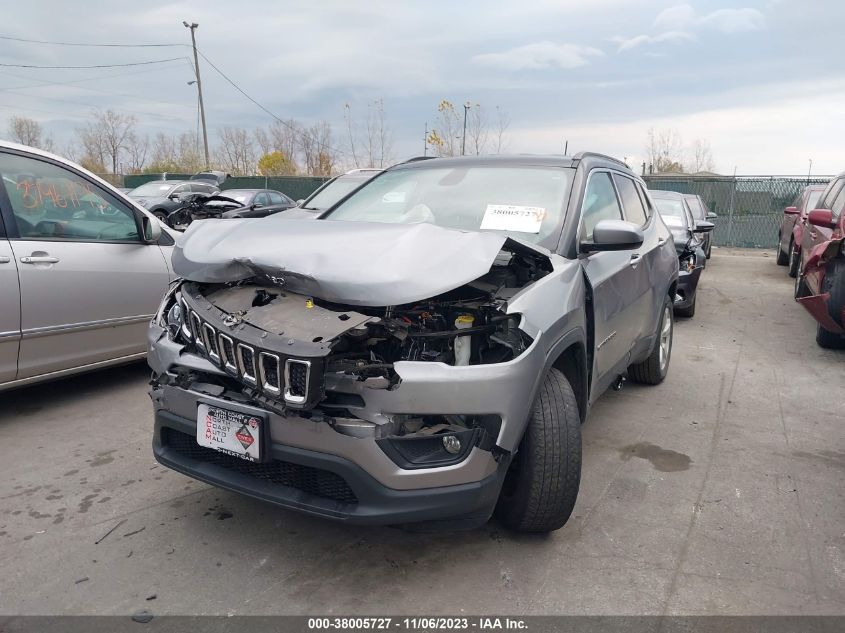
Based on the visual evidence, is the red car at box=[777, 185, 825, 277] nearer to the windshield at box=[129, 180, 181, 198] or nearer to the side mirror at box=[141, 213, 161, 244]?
the side mirror at box=[141, 213, 161, 244]

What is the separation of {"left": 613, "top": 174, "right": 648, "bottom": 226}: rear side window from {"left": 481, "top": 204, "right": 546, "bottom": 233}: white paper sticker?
1213 mm

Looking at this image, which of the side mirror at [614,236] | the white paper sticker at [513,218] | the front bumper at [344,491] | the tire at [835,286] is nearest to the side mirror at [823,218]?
the tire at [835,286]

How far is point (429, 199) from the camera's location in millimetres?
3750

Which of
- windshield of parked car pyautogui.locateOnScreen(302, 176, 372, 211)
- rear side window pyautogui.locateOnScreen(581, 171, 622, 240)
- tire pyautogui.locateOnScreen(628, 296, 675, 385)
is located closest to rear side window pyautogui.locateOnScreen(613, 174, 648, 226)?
rear side window pyautogui.locateOnScreen(581, 171, 622, 240)

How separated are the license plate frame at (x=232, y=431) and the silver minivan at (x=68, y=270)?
2.20m

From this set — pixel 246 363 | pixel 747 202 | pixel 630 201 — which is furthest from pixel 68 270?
pixel 747 202

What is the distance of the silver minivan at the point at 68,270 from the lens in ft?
13.2

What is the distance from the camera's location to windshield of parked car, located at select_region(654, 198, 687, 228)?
942 cm

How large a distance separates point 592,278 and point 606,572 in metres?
1.44

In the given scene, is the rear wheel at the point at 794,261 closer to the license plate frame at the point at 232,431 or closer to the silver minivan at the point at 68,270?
the silver minivan at the point at 68,270

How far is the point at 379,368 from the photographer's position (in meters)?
2.32

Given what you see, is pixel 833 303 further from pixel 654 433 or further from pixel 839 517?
pixel 839 517

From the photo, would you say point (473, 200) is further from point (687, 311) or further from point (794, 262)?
point (794, 262)

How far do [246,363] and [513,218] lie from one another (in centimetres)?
171
